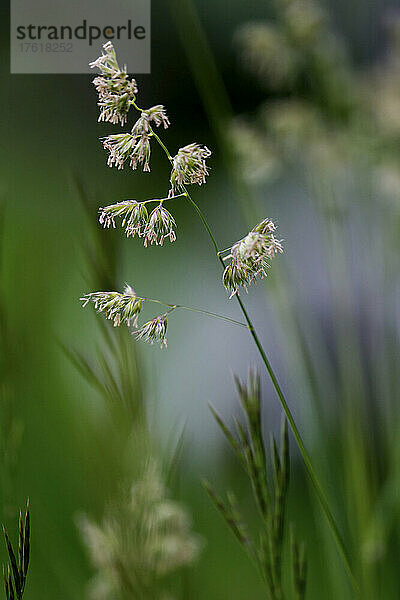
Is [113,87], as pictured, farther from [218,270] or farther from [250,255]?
[218,270]

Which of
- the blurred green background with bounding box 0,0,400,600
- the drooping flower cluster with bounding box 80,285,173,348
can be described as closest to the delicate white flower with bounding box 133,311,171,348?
the drooping flower cluster with bounding box 80,285,173,348

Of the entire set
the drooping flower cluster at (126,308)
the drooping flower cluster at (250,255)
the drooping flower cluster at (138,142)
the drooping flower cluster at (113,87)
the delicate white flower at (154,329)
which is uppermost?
the drooping flower cluster at (113,87)

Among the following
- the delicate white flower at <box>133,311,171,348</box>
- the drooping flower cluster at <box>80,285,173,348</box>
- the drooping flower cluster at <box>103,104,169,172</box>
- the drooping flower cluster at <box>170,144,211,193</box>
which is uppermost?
the drooping flower cluster at <box>103,104,169,172</box>

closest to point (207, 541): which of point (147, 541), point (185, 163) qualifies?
point (147, 541)

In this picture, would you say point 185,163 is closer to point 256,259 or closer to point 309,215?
point 256,259

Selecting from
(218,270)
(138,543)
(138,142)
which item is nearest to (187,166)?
(138,142)

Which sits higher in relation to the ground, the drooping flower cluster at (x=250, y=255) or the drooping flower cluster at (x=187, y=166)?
the drooping flower cluster at (x=187, y=166)

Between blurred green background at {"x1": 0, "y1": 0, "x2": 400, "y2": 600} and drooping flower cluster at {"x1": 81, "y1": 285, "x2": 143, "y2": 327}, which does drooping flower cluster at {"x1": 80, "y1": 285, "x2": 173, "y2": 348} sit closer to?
drooping flower cluster at {"x1": 81, "y1": 285, "x2": 143, "y2": 327}

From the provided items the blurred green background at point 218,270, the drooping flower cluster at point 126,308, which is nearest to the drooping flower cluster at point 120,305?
the drooping flower cluster at point 126,308

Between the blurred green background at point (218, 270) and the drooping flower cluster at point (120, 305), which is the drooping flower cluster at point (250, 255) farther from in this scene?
the blurred green background at point (218, 270)
